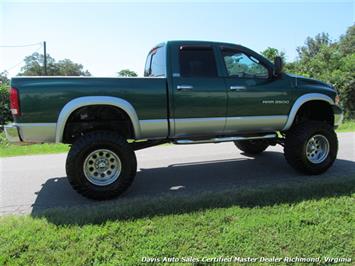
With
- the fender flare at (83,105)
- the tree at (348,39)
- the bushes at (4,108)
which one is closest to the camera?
the fender flare at (83,105)

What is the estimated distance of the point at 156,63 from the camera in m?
6.04

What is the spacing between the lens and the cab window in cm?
571

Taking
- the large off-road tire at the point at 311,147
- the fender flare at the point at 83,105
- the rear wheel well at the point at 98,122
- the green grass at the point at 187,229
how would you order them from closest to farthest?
the green grass at the point at 187,229 < the fender flare at the point at 83,105 < the rear wheel well at the point at 98,122 < the large off-road tire at the point at 311,147

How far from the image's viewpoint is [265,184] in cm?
545

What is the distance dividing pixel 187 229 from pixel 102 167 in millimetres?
1799

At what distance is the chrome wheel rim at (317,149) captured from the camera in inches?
238

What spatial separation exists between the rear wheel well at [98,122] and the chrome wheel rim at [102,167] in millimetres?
571

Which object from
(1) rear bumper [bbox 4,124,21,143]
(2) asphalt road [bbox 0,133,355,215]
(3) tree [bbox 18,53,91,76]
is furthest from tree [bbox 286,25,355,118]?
(3) tree [bbox 18,53,91,76]

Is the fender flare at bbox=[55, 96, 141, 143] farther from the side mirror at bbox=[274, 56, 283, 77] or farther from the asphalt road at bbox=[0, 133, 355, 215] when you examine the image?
the side mirror at bbox=[274, 56, 283, 77]

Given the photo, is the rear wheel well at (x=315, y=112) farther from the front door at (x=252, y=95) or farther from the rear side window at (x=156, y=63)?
the rear side window at (x=156, y=63)

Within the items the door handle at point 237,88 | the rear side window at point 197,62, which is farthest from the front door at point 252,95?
the rear side window at point 197,62

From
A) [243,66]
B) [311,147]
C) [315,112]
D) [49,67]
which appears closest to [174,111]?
[243,66]

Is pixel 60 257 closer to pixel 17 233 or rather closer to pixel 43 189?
pixel 17 233

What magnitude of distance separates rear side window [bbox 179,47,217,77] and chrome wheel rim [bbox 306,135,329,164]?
213 centimetres
